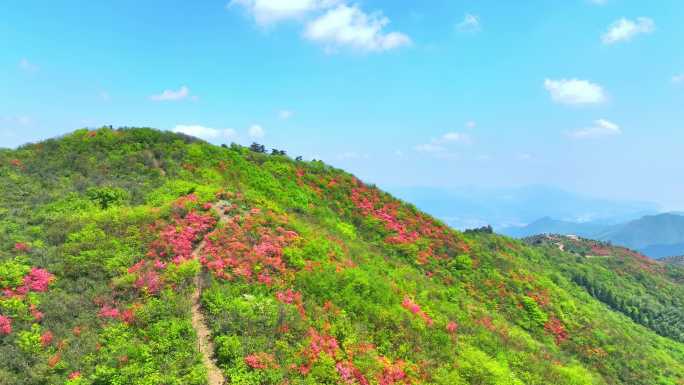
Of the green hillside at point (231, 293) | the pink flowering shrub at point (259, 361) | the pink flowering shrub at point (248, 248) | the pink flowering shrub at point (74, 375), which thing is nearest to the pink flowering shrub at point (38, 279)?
the green hillside at point (231, 293)

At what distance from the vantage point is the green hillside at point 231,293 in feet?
Answer: 46.3

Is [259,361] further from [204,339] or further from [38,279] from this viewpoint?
[38,279]

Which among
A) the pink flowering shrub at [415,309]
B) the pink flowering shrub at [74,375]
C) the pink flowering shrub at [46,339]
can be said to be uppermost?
the pink flowering shrub at [415,309]

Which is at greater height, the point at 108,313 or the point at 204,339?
the point at 108,313

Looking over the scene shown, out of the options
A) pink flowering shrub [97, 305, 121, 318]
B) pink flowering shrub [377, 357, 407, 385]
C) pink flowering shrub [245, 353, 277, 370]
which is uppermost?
pink flowering shrub [97, 305, 121, 318]

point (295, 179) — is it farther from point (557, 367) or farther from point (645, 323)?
point (645, 323)

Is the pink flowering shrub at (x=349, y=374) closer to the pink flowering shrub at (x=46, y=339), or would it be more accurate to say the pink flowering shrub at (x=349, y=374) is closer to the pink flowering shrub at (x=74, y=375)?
the pink flowering shrub at (x=74, y=375)

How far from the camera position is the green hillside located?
14.1m

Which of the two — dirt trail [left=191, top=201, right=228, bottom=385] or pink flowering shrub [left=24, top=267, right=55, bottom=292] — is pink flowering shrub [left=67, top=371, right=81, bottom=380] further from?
pink flowering shrub [left=24, top=267, right=55, bottom=292]

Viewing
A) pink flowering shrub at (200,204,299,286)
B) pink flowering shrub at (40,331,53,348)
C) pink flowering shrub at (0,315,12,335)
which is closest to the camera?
pink flowering shrub at (40,331,53,348)

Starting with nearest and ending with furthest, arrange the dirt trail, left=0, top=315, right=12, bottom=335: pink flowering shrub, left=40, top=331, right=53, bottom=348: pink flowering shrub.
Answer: the dirt trail
left=40, top=331, right=53, bottom=348: pink flowering shrub
left=0, top=315, right=12, bottom=335: pink flowering shrub

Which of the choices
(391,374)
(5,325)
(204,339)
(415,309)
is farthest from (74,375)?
(415,309)

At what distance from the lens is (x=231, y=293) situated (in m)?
17.5

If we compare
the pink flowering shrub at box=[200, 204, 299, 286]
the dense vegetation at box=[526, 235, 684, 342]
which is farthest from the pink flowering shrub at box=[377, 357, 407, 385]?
the dense vegetation at box=[526, 235, 684, 342]
